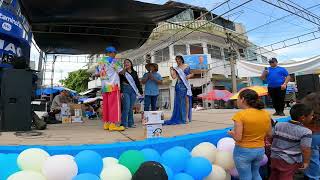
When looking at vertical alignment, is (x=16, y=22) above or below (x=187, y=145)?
above

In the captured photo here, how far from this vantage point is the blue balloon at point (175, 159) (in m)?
3.04

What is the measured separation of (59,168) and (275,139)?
266cm

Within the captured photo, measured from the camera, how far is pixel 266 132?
10.9ft

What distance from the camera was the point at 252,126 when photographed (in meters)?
3.14

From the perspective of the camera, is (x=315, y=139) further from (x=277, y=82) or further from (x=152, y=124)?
(x=277, y=82)

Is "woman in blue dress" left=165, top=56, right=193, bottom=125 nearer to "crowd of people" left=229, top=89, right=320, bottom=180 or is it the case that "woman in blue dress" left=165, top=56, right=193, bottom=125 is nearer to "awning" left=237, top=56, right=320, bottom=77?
"crowd of people" left=229, top=89, right=320, bottom=180

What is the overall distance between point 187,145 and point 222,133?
0.66 m

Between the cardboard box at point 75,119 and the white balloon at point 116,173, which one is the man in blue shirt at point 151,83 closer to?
the cardboard box at point 75,119

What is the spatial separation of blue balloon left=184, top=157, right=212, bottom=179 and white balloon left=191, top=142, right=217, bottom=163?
0.28 m

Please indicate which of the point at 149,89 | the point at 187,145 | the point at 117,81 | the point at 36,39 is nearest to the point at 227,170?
the point at 187,145

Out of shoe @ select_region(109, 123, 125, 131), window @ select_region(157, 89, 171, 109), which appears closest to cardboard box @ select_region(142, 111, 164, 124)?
shoe @ select_region(109, 123, 125, 131)

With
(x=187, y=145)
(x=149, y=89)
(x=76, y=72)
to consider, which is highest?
(x=76, y=72)

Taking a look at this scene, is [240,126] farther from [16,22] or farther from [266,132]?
[16,22]

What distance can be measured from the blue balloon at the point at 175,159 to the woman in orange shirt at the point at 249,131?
0.57 meters
